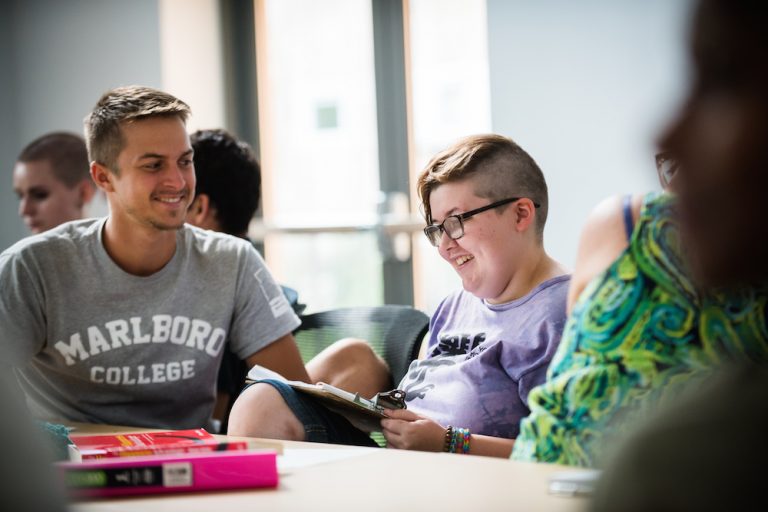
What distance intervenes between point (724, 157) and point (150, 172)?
2.21 m

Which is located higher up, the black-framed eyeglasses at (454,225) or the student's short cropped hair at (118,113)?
the student's short cropped hair at (118,113)

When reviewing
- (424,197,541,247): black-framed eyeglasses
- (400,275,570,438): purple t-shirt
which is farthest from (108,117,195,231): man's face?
(400,275,570,438): purple t-shirt

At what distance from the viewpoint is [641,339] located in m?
1.35

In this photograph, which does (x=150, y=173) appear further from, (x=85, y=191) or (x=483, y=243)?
(x=85, y=191)

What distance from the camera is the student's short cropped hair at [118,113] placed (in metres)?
2.69

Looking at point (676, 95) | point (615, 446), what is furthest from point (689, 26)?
point (615, 446)

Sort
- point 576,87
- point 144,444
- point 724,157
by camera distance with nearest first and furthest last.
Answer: point 724,157 < point 144,444 < point 576,87

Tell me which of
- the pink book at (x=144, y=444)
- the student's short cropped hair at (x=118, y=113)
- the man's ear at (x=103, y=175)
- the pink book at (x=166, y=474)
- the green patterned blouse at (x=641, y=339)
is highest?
the student's short cropped hair at (x=118, y=113)

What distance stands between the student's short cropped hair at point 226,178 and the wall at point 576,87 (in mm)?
1078

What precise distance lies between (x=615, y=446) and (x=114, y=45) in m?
4.69

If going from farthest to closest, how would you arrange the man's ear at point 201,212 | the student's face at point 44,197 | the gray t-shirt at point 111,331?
the student's face at point 44,197 < the man's ear at point 201,212 < the gray t-shirt at point 111,331

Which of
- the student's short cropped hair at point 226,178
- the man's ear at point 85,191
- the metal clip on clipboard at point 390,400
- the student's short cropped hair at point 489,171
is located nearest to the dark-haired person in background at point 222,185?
the student's short cropped hair at point 226,178

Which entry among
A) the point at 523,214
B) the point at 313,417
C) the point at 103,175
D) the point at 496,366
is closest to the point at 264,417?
the point at 313,417

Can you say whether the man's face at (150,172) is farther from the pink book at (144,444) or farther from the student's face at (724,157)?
the student's face at (724,157)
